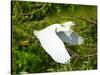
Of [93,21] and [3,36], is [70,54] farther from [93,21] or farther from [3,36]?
[3,36]

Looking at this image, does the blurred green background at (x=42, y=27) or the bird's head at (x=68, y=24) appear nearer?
the blurred green background at (x=42, y=27)

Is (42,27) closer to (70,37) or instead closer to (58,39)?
(58,39)

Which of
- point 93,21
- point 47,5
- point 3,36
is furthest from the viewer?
point 93,21

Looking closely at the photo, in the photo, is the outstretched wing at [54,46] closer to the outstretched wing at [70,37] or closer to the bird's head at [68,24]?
the outstretched wing at [70,37]

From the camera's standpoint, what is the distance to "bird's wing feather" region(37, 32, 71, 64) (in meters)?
2.40

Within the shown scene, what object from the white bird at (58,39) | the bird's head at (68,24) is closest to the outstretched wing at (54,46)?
the white bird at (58,39)

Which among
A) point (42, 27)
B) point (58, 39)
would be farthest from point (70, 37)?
point (42, 27)

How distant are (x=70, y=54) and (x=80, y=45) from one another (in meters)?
0.16

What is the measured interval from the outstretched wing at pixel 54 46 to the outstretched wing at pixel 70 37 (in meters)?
0.05

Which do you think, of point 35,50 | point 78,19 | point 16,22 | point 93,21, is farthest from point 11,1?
point 93,21

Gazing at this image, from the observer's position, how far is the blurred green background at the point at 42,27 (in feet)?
7.61

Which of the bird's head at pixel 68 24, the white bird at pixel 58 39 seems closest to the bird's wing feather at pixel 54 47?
the white bird at pixel 58 39

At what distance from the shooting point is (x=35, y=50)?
2363 mm

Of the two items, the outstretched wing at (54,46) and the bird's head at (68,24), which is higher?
the bird's head at (68,24)
